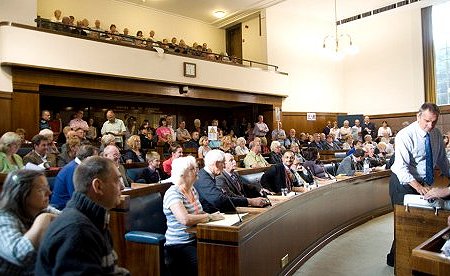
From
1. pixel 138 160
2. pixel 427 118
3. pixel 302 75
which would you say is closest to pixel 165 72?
pixel 138 160

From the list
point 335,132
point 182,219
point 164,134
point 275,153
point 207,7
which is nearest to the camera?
point 182,219

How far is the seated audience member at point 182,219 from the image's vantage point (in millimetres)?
2574

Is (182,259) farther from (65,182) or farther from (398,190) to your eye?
(398,190)

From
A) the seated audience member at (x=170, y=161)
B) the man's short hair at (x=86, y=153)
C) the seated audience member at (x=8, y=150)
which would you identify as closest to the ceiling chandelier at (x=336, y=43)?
the seated audience member at (x=170, y=161)

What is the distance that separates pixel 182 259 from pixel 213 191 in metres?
0.66

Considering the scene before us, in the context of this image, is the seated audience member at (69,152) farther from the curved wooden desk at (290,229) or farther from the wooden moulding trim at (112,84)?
the wooden moulding trim at (112,84)

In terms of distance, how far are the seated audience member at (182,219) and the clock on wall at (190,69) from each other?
259 inches

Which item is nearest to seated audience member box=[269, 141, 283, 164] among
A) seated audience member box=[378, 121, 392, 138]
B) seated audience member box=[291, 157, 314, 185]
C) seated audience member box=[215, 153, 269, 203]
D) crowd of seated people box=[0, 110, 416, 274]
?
crowd of seated people box=[0, 110, 416, 274]

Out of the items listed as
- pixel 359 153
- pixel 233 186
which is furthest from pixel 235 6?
pixel 233 186

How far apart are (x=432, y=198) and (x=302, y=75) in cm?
1019

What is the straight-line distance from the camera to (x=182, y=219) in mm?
2555

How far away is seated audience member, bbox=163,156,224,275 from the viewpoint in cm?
257

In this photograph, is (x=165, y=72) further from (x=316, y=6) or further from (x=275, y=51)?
(x=316, y=6)

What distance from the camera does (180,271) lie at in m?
2.63
